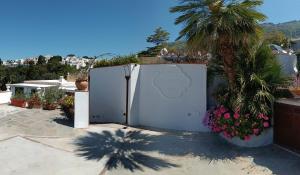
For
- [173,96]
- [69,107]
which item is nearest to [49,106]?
[69,107]

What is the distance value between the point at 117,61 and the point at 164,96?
3145 mm

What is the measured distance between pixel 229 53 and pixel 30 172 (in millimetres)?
6955

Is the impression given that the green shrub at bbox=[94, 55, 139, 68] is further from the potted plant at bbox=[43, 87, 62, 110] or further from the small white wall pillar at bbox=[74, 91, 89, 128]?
the potted plant at bbox=[43, 87, 62, 110]

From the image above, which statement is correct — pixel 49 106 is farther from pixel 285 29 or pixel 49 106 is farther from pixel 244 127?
pixel 285 29

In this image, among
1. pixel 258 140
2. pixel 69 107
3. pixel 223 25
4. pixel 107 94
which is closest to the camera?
pixel 223 25

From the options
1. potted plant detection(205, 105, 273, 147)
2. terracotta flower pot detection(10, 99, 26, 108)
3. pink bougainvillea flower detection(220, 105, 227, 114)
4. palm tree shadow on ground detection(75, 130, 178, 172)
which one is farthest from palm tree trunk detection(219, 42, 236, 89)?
terracotta flower pot detection(10, 99, 26, 108)

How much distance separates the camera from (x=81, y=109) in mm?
10250

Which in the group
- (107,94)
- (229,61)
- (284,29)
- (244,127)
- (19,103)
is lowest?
(244,127)

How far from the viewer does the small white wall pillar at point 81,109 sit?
1012 cm

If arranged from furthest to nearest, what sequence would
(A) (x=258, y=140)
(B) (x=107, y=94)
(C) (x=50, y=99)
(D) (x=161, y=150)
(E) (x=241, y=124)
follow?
(C) (x=50, y=99) → (B) (x=107, y=94) → (A) (x=258, y=140) → (E) (x=241, y=124) → (D) (x=161, y=150)

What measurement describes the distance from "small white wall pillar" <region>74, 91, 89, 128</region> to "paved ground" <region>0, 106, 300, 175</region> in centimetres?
44

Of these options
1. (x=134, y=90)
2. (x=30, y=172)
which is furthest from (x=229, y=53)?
(x=30, y=172)

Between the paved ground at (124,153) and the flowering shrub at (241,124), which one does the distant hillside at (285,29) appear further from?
the paved ground at (124,153)

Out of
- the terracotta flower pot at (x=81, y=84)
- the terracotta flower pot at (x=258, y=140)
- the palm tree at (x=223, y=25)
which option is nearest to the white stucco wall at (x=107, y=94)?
the terracotta flower pot at (x=81, y=84)
